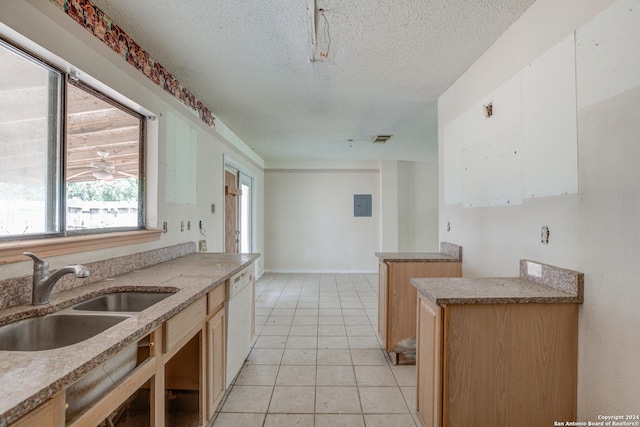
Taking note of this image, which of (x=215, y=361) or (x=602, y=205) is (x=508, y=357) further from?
(x=215, y=361)

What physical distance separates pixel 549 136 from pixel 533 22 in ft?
2.23

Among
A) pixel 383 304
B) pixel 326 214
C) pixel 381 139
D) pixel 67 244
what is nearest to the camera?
pixel 67 244

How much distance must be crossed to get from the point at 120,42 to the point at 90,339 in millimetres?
1850

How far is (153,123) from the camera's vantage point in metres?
2.41

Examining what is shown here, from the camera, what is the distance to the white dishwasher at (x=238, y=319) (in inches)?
84.6

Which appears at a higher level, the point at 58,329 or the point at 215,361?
the point at 58,329

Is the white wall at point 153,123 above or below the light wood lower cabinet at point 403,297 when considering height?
above

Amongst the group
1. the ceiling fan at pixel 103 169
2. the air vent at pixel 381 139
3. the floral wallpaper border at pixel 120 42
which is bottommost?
the ceiling fan at pixel 103 169

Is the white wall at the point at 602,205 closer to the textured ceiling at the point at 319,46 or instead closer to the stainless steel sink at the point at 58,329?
the textured ceiling at the point at 319,46

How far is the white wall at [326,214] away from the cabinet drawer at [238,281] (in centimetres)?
405

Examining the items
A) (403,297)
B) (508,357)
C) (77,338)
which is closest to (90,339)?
(77,338)

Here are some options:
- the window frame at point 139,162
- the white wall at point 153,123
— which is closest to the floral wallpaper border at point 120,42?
the white wall at point 153,123

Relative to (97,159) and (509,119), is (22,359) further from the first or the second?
(509,119)

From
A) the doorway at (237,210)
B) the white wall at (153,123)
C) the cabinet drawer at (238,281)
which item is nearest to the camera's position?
the white wall at (153,123)
